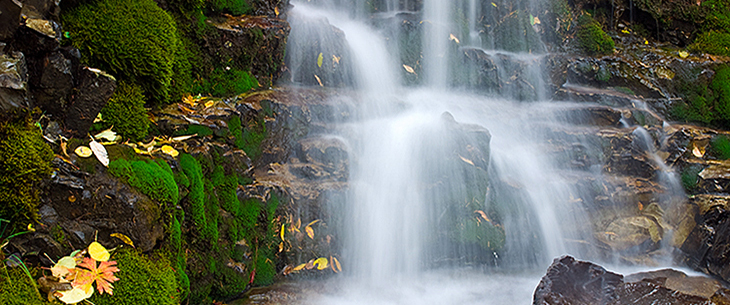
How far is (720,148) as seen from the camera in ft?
24.3

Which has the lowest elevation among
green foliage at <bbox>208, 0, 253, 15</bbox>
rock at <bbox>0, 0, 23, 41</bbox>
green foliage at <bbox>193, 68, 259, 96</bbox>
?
green foliage at <bbox>193, 68, 259, 96</bbox>

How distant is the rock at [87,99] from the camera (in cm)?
319

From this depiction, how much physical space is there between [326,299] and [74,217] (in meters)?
2.38

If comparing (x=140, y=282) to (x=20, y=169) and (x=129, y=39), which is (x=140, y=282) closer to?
(x=20, y=169)

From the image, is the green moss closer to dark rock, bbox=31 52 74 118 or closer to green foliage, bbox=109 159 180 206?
green foliage, bbox=109 159 180 206

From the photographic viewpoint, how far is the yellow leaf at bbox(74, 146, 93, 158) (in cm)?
298

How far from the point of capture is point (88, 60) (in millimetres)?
3490

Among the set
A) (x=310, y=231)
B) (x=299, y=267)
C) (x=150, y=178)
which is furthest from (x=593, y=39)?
(x=150, y=178)

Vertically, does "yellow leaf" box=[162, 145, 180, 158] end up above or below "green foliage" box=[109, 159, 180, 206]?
above

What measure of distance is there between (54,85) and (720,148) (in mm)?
9145

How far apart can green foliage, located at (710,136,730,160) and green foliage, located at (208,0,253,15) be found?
7714 millimetres

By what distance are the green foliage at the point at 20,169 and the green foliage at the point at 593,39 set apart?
9.57 metres

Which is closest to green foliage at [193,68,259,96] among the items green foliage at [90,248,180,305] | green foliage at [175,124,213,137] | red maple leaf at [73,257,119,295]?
green foliage at [175,124,213,137]

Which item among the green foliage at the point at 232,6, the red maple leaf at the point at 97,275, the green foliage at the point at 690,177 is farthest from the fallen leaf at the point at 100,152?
the green foliage at the point at 690,177
